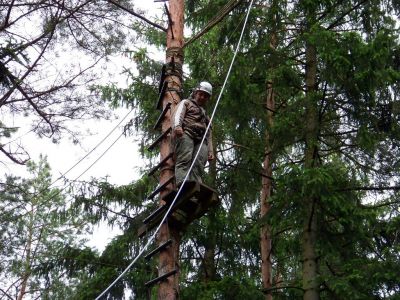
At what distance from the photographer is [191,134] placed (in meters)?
6.91

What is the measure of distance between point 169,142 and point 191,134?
0.30 metres

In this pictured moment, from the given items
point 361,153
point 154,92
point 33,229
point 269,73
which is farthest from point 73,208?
point 33,229

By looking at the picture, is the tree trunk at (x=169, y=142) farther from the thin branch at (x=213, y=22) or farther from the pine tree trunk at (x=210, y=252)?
the pine tree trunk at (x=210, y=252)

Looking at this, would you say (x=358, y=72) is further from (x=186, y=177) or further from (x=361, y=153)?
(x=186, y=177)

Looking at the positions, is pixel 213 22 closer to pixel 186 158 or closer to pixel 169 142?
pixel 169 142

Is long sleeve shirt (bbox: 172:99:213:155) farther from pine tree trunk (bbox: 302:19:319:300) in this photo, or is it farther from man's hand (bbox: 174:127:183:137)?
pine tree trunk (bbox: 302:19:319:300)

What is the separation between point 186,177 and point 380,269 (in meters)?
3.34

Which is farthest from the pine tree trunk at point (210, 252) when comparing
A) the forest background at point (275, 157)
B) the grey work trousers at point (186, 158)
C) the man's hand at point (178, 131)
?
the man's hand at point (178, 131)

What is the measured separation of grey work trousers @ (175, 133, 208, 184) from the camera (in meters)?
6.56

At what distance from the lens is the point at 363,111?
9.13m

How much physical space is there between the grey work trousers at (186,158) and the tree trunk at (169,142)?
0.21 metres

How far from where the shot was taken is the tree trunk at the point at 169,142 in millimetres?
6195

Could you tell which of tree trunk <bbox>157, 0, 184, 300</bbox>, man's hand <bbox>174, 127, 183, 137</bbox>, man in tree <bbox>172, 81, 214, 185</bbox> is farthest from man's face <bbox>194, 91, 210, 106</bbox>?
man's hand <bbox>174, 127, 183, 137</bbox>

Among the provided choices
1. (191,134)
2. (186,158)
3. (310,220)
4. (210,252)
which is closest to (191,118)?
(191,134)
